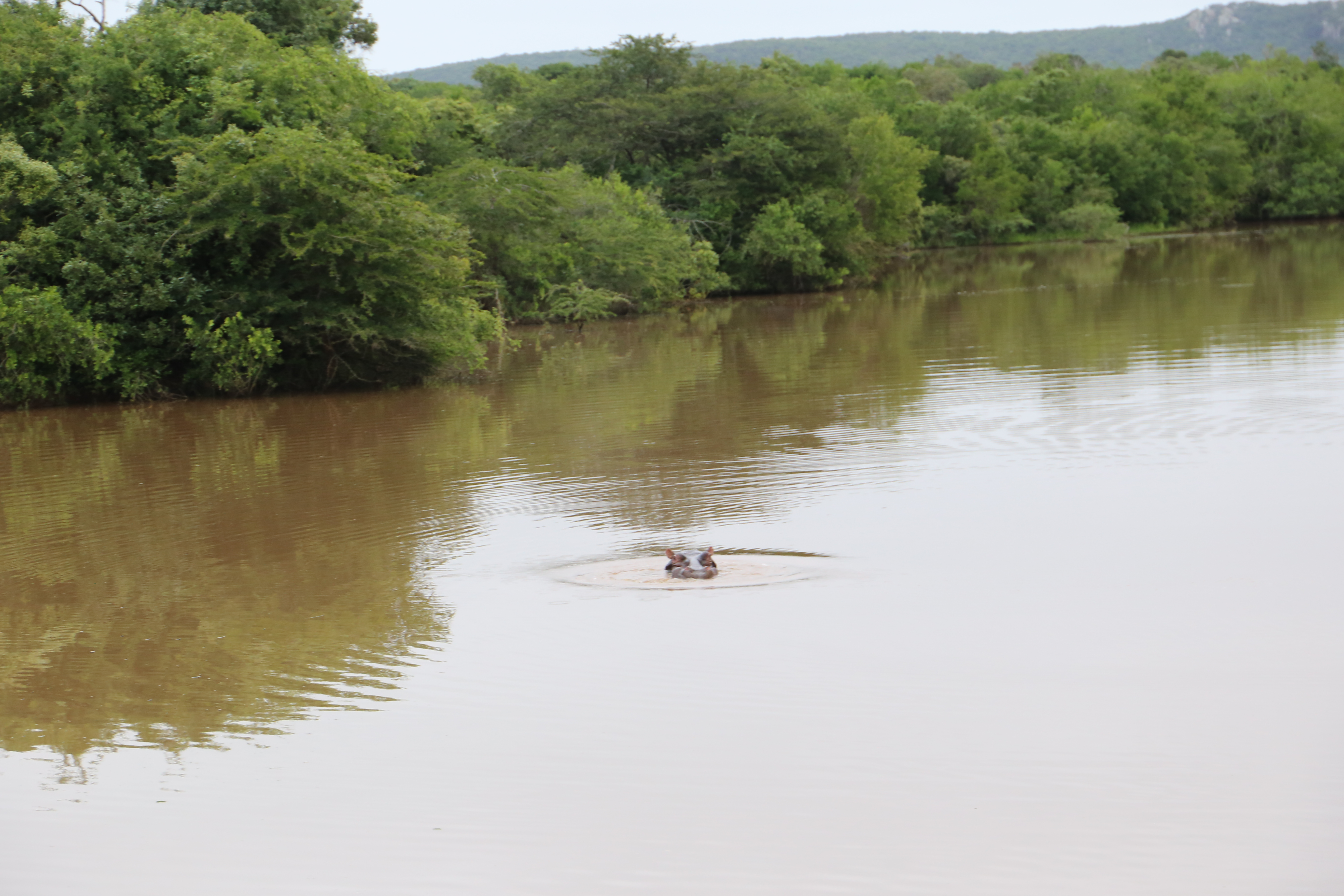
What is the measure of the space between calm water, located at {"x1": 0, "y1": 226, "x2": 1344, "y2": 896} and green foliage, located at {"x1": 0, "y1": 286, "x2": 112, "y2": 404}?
2.94 metres

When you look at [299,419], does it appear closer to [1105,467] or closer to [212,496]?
[212,496]

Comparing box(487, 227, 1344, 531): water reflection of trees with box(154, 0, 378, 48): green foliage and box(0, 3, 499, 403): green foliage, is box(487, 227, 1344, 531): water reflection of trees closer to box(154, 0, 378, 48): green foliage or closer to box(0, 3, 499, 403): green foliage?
box(0, 3, 499, 403): green foliage

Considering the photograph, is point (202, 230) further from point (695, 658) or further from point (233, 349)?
point (695, 658)

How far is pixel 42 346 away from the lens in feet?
74.1

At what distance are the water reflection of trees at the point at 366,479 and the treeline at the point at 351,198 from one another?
124 cm

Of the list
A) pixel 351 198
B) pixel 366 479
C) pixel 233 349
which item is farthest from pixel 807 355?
pixel 366 479

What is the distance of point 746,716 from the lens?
8133 mm

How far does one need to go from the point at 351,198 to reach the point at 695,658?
15888mm

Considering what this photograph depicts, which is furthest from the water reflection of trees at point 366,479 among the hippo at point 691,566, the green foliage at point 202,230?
the hippo at point 691,566

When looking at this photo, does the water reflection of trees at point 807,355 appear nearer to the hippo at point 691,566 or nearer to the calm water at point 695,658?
the calm water at point 695,658

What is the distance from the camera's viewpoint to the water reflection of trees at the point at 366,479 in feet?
31.3

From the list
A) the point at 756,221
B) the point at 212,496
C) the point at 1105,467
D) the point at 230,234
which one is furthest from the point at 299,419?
the point at 756,221

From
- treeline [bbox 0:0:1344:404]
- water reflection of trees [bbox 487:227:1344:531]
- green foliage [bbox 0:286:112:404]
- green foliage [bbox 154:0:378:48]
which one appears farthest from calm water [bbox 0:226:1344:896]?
green foliage [bbox 154:0:378:48]

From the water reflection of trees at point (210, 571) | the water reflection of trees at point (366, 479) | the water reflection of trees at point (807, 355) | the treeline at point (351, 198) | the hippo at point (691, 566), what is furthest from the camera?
the treeline at point (351, 198)
